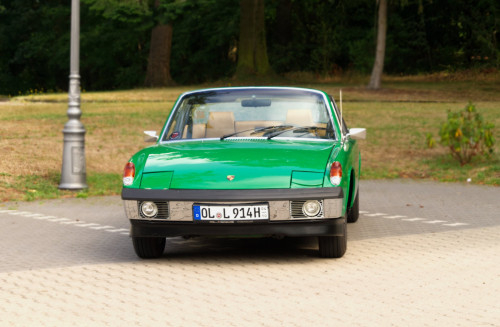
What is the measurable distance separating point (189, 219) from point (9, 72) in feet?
195

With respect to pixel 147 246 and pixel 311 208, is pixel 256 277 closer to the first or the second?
pixel 311 208

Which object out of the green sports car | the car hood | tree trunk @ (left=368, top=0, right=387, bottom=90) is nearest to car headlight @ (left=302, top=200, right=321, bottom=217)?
the green sports car

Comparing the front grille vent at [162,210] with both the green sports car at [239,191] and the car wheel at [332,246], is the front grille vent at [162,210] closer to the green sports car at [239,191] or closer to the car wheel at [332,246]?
the green sports car at [239,191]

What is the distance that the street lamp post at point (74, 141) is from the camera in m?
13.5

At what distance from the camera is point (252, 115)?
877 centimetres

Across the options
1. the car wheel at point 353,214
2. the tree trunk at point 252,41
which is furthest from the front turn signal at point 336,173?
the tree trunk at point 252,41

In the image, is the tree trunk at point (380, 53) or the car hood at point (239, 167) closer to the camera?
the car hood at point (239, 167)

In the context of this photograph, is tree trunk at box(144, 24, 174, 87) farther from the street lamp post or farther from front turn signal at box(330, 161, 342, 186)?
front turn signal at box(330, 161, 342, 186)

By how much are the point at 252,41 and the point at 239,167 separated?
3371 cm

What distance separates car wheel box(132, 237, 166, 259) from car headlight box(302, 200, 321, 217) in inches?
55.1

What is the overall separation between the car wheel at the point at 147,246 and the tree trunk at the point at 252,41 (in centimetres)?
3258

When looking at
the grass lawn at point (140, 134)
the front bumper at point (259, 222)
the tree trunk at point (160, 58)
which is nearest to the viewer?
the front bumper at point (259, 222)

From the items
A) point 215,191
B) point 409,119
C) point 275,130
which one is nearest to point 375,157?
point 409,119

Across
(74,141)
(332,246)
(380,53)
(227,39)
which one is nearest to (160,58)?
(227,39)
